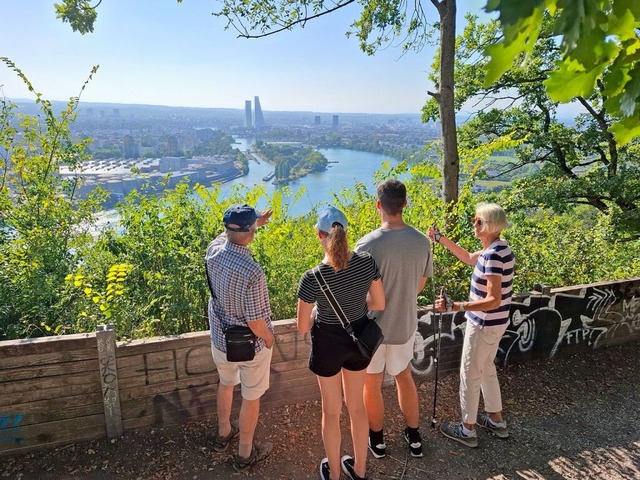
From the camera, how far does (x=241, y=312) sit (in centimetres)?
297

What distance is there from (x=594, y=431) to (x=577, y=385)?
75cm

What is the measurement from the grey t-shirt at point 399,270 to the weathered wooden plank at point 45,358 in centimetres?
216

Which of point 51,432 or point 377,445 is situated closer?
point 51,432

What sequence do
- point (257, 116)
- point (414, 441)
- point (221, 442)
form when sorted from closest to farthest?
point (221, 442), point (414, 441), point (257, 116)

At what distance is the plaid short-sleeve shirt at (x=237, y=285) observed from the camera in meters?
2.88

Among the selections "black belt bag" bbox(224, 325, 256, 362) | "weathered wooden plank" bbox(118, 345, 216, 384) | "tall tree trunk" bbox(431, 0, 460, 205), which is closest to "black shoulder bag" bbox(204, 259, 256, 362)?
"black belt bag" bbox(224, 325, 256, 362)

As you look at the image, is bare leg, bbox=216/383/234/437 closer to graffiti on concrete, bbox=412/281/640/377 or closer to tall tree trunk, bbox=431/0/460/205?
graffiti on concrete, bbox=412/281/640/377

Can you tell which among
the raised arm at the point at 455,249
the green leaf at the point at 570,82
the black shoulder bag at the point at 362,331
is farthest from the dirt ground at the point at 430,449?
the green leaf at the point at 570,82

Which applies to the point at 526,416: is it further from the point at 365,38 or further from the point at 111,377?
the point at 365,38

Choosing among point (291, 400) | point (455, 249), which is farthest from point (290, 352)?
point (455, 249)

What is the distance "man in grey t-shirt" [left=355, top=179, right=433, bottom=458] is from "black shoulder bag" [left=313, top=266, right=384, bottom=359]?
1.16 feet

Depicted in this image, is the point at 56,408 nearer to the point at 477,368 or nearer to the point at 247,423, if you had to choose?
the point at 247,423

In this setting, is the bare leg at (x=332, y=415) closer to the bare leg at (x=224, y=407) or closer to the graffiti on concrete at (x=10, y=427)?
the bare leg at (x=224, y=407)

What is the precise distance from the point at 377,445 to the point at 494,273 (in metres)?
1.64
